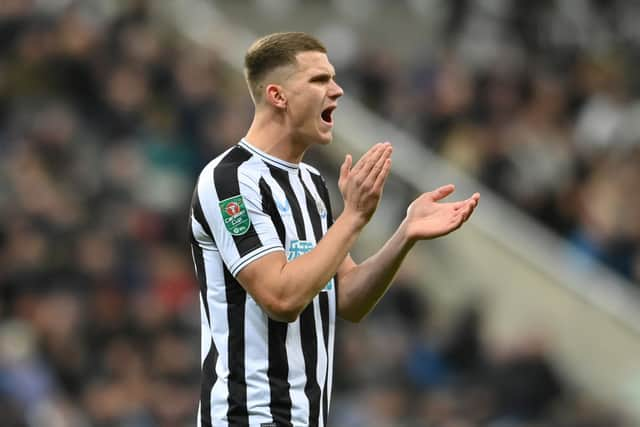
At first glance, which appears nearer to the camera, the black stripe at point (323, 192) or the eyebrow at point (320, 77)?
the eyebrow at point (320, 77)

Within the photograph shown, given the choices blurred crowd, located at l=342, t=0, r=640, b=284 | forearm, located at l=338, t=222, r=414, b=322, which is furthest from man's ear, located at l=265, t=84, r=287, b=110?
blurred crowd, located at l=342, t=0, r=640, b=284

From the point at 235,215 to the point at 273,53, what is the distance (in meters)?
0.60

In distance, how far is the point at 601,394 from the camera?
10703mm

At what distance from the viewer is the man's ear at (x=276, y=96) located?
14.7 feet

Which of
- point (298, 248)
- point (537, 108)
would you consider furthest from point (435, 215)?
point (537, 108)

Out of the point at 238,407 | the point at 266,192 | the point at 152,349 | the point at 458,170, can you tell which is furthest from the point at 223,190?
the point at 458,170

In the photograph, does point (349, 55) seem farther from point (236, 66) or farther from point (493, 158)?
point (493, 158)

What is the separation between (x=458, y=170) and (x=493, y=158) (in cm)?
33

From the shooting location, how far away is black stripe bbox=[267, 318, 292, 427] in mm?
4293

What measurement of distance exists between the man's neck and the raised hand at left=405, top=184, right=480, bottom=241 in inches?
17.9

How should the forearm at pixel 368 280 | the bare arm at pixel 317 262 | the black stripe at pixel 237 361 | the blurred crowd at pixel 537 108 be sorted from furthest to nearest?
the blurred crowd at pixel 537 108 < the forearm at pixel 368 280 < the black stripe at pixel 237 361 < the bare arm at pixel 317 262

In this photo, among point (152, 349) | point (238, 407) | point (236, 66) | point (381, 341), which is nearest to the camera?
point (238, 407)

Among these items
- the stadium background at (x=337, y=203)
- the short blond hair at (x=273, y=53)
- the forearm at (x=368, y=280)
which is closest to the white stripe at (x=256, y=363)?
the forearm at (x=368, y=280)

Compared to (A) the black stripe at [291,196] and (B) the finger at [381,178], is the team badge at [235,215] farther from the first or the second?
(B) the finger at [381,178]
